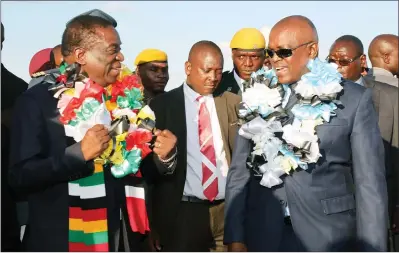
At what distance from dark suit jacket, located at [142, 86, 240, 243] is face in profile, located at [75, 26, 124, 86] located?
1.52m

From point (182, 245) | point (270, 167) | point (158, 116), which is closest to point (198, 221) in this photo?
point (182, 245)

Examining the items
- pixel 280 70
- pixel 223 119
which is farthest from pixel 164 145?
pixel 223 119

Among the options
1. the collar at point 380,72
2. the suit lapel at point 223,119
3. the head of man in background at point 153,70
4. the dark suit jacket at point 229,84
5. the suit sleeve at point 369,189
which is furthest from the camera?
the collar at point 380,72

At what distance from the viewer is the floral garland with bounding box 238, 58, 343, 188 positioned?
4.95 metres

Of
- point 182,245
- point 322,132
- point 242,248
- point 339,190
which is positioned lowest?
point 182,245

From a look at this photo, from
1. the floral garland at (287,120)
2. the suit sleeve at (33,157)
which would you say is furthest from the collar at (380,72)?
the suit sleeve at (33,157)

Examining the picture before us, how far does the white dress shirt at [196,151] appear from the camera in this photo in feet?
20.8

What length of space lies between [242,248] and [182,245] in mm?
1432

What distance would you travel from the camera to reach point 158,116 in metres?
6.61

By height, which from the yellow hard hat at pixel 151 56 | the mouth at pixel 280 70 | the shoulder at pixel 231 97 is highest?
the mouth at pixel 280 70

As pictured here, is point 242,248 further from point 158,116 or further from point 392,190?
point 392,190

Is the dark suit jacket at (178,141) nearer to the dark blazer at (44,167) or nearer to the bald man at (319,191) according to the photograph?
the bald man at (319,191)

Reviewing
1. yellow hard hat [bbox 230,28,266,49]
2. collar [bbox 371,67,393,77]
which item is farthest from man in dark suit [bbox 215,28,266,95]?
collar [bbox 371,67,393,77]

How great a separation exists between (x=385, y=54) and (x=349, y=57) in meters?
1.35
